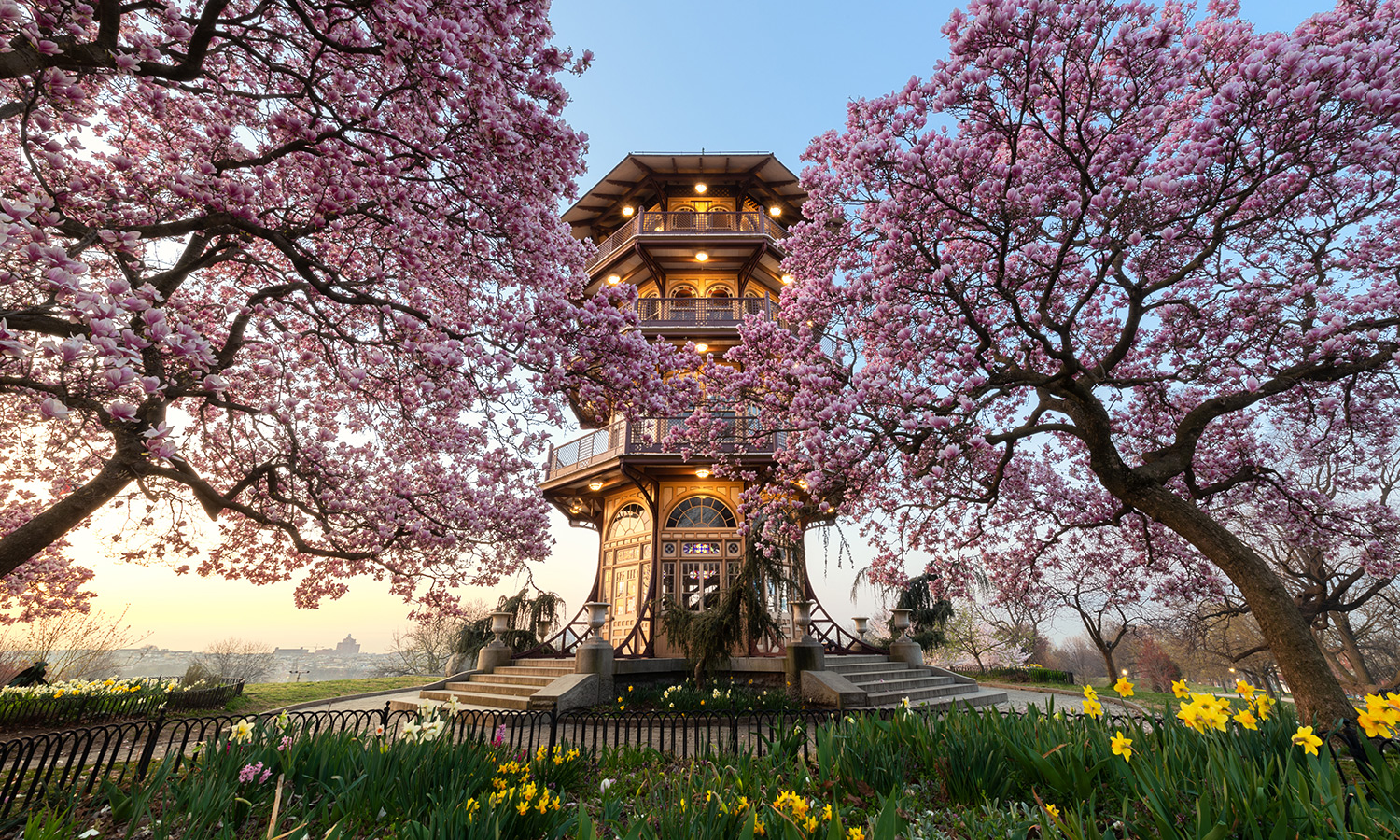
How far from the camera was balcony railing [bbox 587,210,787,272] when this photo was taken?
1944 centimetres

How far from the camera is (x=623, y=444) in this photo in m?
16.6

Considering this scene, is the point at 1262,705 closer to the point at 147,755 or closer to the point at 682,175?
the point at 147,755

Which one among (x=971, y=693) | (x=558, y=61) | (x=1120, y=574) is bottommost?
(x=971, y=693)

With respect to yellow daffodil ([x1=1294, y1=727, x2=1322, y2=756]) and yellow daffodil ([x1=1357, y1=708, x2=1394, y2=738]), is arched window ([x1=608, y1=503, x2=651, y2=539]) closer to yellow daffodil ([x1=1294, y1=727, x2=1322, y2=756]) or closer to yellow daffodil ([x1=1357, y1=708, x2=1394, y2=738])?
yellow daffodil ([x1=1294, y1=727, x2=1322, y2=756])

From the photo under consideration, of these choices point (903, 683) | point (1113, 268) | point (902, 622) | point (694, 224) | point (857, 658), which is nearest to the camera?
point (1113, 268)

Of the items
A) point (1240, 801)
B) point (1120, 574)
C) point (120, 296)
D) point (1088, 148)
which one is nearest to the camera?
point (1240, 801)

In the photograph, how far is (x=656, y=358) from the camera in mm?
7930

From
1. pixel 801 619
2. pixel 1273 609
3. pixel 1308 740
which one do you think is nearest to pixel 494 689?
pixel 801 619

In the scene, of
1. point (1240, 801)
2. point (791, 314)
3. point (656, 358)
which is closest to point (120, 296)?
point (656, 358)

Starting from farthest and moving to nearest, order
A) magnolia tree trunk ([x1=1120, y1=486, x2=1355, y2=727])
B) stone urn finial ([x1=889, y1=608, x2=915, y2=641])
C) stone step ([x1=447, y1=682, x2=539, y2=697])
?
stone urn finial ([x1=889, y1=608, x2=915, y2=641])
stone step ([x1=447, y1=682, x2=539, y2=697])
magnolia tree trunk ([x1=1120, y1=486, x2=1355, y2=727])

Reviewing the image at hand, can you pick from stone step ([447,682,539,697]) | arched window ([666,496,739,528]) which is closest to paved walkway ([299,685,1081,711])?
stone step ([447,682,539,697])

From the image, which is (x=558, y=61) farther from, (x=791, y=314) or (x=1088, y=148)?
(x=1088, y=148)

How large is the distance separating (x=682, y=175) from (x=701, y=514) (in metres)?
12.5

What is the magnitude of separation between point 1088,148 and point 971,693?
13.0 metres
